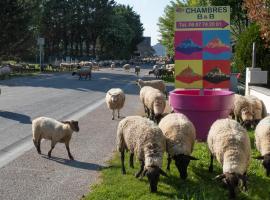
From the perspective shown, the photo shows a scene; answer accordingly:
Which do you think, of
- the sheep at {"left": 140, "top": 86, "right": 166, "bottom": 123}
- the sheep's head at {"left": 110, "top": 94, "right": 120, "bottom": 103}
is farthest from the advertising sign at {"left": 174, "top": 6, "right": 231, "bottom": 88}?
the sheep's head at {"left": 110, "top": 94, "right": 120, "bottom": 103}

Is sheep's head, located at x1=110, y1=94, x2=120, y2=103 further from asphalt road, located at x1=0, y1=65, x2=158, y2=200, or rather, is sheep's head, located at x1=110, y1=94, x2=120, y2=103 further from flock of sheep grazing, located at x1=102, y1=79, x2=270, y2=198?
flock of sheep grazing, located at x1=102, y1=79, x2=270, y2=198

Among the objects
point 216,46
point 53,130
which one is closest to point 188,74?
point 216,46

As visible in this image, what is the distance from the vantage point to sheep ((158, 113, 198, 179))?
876 centimetres

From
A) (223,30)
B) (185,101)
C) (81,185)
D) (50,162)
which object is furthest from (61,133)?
(223,30)

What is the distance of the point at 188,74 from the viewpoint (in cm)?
Result: 1330

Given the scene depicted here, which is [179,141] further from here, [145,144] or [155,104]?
[155,104]

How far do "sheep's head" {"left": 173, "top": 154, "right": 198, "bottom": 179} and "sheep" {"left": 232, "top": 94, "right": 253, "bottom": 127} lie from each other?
5.02 m

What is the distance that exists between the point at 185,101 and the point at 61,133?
3.72 metres

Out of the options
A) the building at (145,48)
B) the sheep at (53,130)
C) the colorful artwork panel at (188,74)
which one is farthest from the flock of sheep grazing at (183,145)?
the building at (145,48)

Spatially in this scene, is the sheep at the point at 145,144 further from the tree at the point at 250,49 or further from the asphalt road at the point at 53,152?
the tree at the point at 250,49

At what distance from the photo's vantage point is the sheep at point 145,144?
319 inches

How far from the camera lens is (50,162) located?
33.4 feet

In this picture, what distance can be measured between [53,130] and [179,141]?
3283 mm

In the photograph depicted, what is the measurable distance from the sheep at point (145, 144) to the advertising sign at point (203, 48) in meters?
4.10
